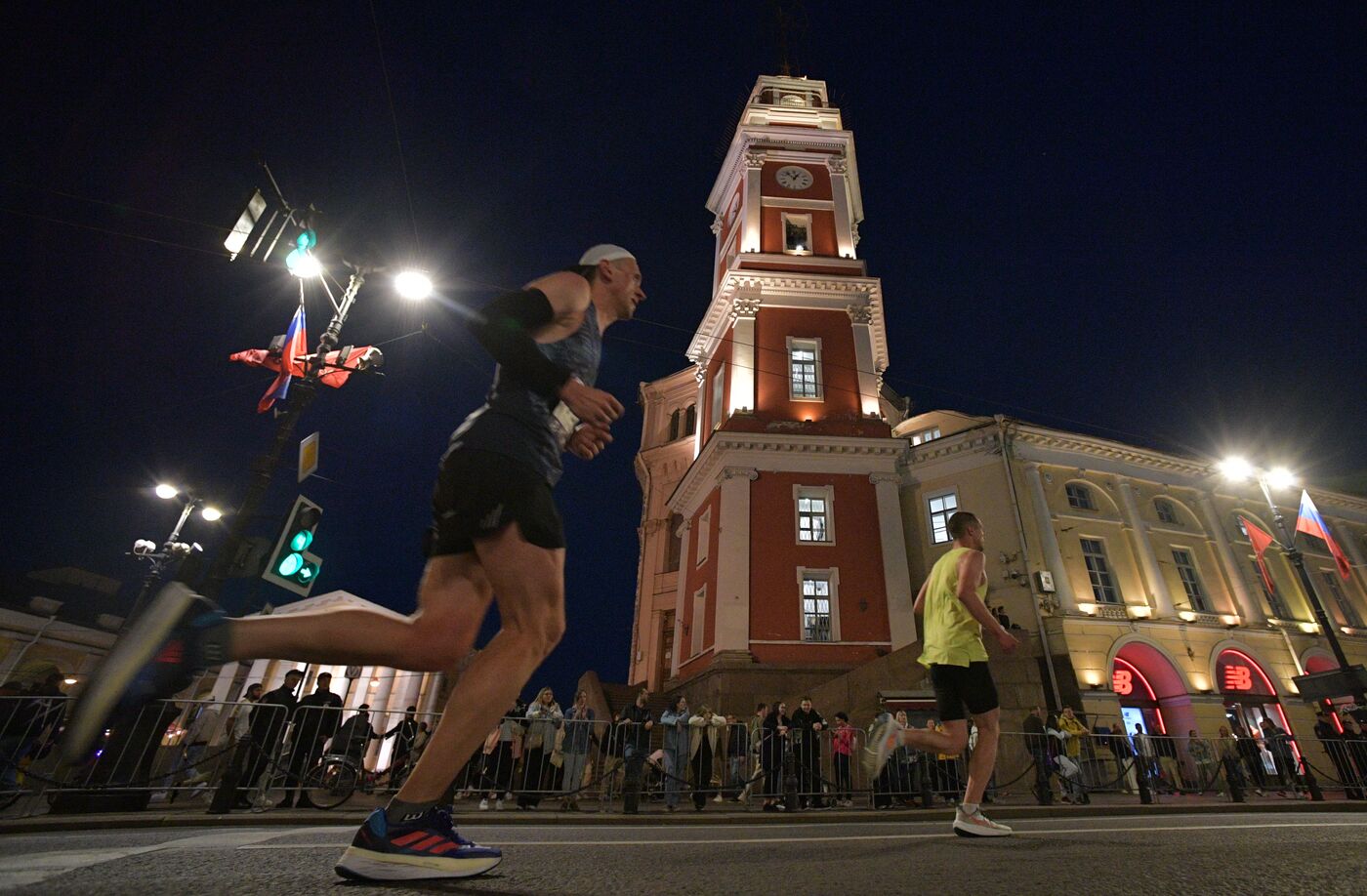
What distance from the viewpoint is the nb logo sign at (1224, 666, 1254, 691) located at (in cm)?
2269

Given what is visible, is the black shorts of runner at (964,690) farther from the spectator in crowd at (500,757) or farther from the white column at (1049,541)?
the white column at (1049,541)

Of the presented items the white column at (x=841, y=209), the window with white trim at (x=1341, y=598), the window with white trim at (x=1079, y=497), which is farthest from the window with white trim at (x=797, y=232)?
the window with white trim at (x=1341, y=598)

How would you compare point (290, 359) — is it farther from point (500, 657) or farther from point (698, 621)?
point (698, 621)

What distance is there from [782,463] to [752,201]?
13.1m

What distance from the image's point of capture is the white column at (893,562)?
20.0m

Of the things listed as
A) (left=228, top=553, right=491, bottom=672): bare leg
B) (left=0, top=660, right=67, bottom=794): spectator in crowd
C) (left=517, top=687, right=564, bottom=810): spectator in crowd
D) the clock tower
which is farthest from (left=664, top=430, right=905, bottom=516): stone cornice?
(left=228, top=553, right=491, bottom=672): bare leg

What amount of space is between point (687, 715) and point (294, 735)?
19.9 feet

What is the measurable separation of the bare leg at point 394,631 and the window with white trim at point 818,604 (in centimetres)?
1910

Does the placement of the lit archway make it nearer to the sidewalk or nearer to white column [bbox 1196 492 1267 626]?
white column [bbox 1196 492 1267 626]

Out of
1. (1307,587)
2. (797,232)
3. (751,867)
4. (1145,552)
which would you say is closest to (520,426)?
(751,867)

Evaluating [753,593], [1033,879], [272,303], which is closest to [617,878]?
[1033,879]

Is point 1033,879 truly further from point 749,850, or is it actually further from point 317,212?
point 317,212

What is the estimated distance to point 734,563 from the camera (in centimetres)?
2089

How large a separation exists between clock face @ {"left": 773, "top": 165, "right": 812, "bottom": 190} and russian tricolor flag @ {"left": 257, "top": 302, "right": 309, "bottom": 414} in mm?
24793
